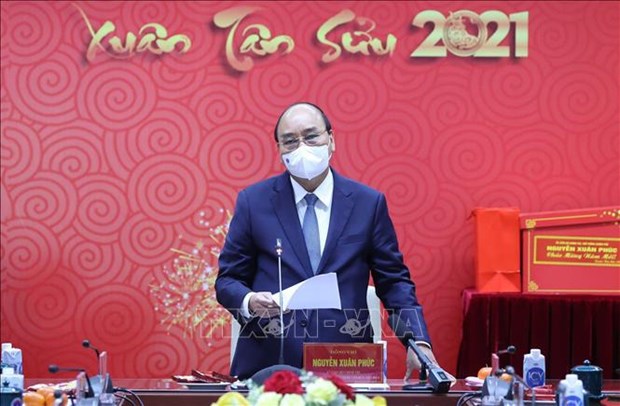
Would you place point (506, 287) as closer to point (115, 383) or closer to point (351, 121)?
point (351, 121)

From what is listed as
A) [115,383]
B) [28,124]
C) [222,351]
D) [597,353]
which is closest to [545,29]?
[597,353]

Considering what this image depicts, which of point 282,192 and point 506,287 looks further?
point 506,287

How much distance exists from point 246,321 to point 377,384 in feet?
1.65

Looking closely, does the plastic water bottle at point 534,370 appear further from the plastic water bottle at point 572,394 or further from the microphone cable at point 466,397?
the plastic water bottle at point 572,394

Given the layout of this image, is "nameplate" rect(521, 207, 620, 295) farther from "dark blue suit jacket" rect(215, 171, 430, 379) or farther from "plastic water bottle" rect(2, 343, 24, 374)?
"plastic water bottle" rect(2, 343, 24, 374)

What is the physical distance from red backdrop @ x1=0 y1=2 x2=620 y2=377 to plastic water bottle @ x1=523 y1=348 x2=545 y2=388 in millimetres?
2164

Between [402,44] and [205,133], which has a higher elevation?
[402,44]

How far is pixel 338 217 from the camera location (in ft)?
11.2

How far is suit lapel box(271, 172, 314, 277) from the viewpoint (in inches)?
132

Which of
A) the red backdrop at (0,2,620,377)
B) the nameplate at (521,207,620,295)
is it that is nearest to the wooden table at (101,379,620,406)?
the nameplate at (521,207,620,295)

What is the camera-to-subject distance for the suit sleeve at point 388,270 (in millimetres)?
3355

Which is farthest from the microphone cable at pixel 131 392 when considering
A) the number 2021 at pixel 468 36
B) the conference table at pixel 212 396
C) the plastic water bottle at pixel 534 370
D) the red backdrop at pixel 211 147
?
the number 2021 at pixel 468 36

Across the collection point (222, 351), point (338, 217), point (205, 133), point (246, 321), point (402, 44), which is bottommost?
point (222, 351)

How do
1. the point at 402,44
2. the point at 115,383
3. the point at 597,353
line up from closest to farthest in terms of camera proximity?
the point at 115,383, the point at 597,353, the point at 402,44
